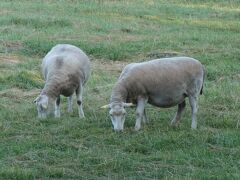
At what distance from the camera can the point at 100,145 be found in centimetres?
898

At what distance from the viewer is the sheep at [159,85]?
9953mm

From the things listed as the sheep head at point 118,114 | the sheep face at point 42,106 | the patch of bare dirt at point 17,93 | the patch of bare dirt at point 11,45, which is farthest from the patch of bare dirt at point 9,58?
the sheep head at point 118,114

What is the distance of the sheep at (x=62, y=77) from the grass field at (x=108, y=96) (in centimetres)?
30

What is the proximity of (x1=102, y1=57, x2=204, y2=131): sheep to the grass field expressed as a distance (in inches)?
15.8

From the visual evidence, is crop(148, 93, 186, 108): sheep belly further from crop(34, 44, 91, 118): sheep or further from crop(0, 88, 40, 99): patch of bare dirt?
crop(0, 88, 40, 99): patch of bare dirt

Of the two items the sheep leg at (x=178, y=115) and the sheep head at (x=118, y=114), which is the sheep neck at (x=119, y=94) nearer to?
the sheep head at (x=118, y=114)

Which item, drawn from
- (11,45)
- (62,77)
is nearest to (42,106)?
(62,77)

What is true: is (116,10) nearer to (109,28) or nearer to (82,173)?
(109,28)

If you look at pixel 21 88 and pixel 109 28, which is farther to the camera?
pixel 109 28

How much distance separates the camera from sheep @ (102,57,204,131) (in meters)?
9.95

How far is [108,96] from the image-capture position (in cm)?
1248

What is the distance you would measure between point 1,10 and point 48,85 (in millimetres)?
13393

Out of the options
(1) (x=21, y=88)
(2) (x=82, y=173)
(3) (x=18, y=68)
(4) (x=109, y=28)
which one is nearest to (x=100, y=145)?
(2) (x=82, y=173)

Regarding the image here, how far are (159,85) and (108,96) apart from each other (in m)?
2.59
